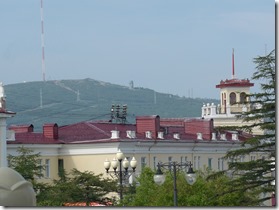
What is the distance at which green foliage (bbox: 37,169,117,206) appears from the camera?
4081 cm

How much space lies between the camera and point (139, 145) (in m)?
58.8

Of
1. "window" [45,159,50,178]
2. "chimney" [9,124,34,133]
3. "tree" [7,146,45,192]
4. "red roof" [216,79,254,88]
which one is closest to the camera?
"tree" [7,146,45,192]

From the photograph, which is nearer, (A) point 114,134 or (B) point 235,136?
(A) point 114,134

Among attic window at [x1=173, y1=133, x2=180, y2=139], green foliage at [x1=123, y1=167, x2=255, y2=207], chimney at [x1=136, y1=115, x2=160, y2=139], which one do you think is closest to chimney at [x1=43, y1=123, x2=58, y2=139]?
chimney at [x1=136, y1=115, x2=160, y2=139]

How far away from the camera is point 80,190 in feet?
139

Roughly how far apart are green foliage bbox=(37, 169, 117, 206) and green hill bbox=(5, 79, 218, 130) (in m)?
88.7

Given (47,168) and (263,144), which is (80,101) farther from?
(263,144)

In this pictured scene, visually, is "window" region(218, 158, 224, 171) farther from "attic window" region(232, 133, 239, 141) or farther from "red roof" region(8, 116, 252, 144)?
"attic window" region(232, 133, 239, 141)

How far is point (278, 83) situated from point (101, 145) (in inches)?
1952

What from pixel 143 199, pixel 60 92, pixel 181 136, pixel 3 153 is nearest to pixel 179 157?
pixel 181 136

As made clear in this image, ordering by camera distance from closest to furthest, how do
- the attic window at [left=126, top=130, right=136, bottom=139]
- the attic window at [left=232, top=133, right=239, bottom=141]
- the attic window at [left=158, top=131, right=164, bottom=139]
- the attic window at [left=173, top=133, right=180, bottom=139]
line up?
the attic window at [left=126, top=130, right=136, bottom=139] → the attic window at [left=158, top=131, right=164, bottom=139] → the attic window at [left=173, top=133, right=180, bottom=139] → the attic window at [left=232, top=133, right=239, bottom=141]

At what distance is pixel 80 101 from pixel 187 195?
387ft

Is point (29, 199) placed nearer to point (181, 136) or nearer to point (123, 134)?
point (123, 134)

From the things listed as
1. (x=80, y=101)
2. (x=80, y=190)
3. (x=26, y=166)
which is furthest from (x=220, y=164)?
(x=80, y=101)
